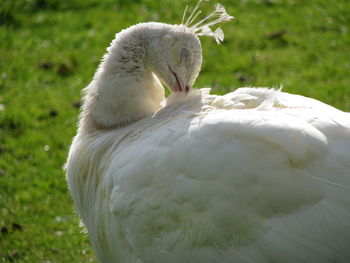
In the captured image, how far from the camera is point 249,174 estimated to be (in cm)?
337

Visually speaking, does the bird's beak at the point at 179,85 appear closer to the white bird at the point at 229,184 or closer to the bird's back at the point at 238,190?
the white bird at the point at 229,184

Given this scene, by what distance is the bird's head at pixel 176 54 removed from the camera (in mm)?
4148

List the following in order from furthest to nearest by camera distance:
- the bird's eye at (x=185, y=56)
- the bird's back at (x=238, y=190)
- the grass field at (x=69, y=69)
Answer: the grass field at (x=69, y=69) → the bird's eye at (x=185, y=56) → the bird's back at (x=238, y=190)

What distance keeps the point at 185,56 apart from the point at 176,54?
0.23ft

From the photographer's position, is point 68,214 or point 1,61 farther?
point 1,61

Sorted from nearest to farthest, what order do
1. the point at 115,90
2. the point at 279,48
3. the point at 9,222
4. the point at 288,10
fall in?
the point at 115,90 → the point at 9,222 → the point at 279,48 → the point at 288,10

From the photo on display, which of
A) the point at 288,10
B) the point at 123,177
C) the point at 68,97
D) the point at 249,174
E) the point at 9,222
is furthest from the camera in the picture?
the point at 288,10

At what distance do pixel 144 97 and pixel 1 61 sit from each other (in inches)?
215

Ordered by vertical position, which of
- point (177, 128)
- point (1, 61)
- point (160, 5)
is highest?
point (177, 128)

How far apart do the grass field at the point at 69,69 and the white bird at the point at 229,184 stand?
1.64 m

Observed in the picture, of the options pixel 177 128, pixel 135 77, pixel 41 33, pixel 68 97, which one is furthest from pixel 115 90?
pixel 41 33

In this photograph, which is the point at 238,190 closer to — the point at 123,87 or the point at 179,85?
the point at 179,85

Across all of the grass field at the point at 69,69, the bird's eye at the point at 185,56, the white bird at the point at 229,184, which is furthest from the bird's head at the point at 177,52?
the grass field at the point at 69,69

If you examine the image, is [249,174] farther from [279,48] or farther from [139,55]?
[279,48]
